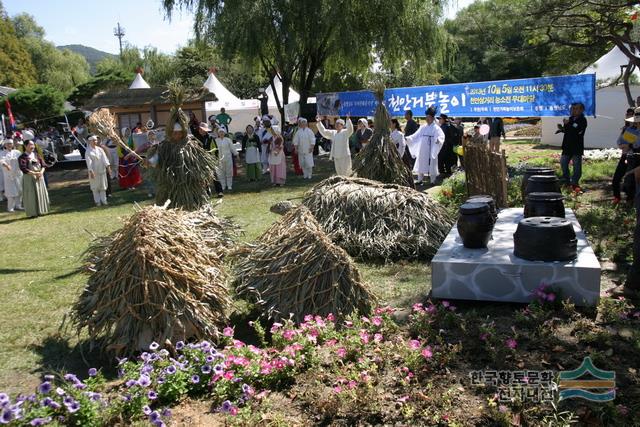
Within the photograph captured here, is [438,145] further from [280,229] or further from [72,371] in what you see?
[72,371]

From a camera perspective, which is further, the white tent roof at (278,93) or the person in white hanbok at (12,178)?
the white tent roof at (278,93)

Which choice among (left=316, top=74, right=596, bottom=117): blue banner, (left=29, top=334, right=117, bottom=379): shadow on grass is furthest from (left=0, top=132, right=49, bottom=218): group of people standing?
(left=316, top=74, right=596, bottom=117): blue banner

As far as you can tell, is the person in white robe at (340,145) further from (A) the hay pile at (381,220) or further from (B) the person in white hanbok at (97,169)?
(A) the hay pile at (381,220)

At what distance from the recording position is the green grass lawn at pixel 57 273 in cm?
498

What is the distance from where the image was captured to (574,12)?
12.4 meters

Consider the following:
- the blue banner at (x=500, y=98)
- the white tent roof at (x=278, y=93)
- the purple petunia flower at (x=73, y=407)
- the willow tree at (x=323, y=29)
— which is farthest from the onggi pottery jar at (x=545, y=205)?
the white tent roof at (x=278, y=93)

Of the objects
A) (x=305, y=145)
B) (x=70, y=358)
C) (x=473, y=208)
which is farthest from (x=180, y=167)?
(x=305, y=145)

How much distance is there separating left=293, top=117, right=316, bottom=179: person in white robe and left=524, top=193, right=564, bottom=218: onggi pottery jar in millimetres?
9133

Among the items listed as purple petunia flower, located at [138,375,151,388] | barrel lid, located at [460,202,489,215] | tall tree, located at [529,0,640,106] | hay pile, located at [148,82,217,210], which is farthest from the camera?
tall tree, located at [529,0,640,106]

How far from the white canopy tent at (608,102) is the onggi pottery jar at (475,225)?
15.2 metres

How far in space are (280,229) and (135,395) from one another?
2.50m

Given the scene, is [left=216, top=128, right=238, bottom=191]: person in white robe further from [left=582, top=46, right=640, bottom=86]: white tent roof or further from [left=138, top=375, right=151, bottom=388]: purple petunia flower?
[left=582, top=46, right=640, bottom=86]: white tent roof

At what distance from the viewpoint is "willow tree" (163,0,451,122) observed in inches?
754

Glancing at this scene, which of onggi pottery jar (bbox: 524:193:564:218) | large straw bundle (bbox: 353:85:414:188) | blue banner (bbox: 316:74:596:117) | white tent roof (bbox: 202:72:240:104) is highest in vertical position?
white tent roof (bbox: 202:72:240:104)
